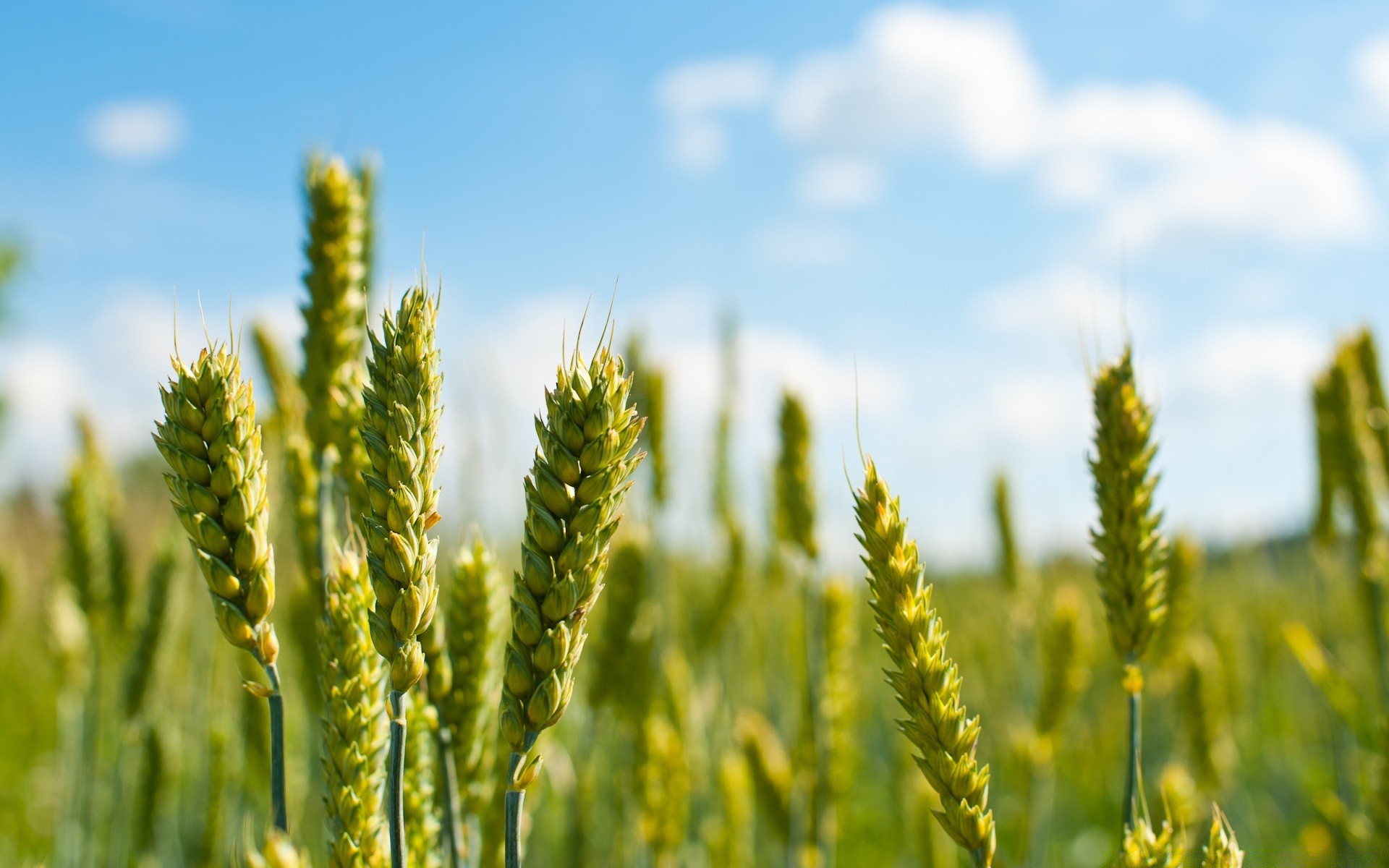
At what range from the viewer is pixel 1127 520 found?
1.33 meters

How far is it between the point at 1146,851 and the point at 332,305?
1.50 metres

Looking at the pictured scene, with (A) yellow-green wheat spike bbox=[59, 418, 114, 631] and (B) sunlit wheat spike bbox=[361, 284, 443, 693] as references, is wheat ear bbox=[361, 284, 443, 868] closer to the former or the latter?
(B) sunlit wheat spike bbox=[361, 284, 443, 693]

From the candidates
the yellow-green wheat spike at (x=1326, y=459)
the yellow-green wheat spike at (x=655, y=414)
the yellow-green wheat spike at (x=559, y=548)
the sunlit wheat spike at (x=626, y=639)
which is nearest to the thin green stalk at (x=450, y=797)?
the yellow-green wheat spike at (x=559, y=548)

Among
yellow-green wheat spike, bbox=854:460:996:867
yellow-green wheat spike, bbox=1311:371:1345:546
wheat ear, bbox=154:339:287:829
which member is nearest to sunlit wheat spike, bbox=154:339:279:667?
wheat ear, bbox=154:339:287:829

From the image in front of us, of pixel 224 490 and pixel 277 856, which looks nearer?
pixel 277 856

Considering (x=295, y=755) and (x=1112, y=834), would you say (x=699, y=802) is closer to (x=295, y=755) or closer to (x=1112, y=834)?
(x=295, y=755)

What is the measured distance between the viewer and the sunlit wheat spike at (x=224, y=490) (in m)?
0.97

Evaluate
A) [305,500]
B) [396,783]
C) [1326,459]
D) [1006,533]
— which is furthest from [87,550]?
[1326,459]

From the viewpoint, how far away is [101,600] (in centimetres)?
288

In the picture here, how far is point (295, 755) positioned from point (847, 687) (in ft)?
7.35

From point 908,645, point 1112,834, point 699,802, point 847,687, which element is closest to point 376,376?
point 908,645

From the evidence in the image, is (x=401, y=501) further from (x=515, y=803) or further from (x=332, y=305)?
(x=332, y=305)

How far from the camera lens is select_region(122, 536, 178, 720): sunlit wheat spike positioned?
248 centimetres

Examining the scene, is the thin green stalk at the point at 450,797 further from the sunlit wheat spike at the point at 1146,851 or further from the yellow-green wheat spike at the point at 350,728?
the sunlit wheat spike at the point at 1146,851
